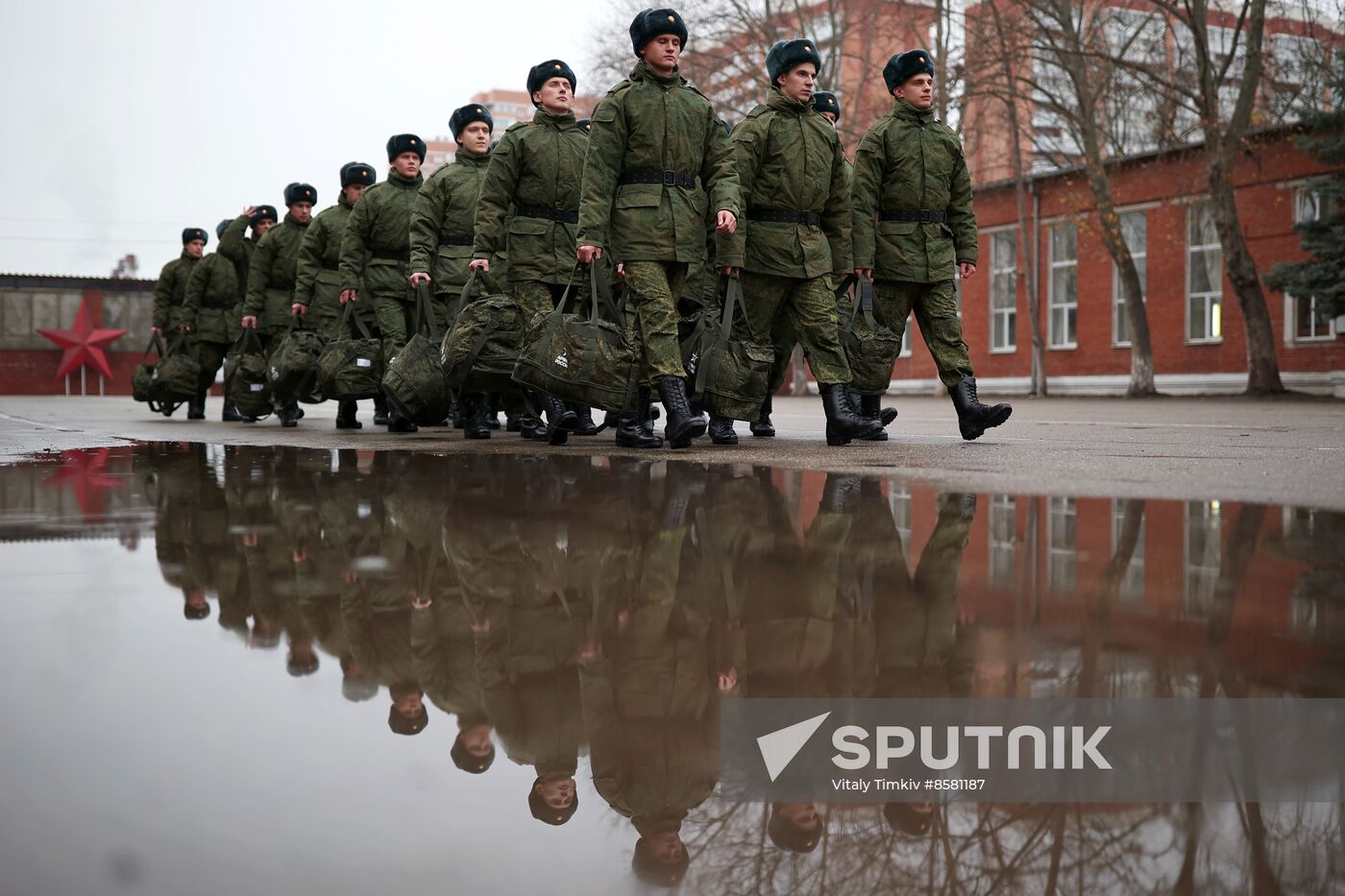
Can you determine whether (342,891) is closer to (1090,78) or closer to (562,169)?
(562,169)

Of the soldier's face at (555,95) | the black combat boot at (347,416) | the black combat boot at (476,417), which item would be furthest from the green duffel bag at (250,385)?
the soldier's face at (555,95)

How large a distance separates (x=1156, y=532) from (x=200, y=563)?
9.12 feet

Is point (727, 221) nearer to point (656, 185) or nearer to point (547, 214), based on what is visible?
point (656, 185)

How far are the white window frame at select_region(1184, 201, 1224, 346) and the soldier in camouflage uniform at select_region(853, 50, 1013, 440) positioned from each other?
77.0 feet

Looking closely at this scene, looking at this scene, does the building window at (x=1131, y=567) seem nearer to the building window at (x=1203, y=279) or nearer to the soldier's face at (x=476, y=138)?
the soldier's face at (x=476, y=138)

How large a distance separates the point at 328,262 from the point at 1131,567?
12.6 m

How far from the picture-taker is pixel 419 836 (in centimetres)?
171

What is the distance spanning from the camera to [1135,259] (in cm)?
3372

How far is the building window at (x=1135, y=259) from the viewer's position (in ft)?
109

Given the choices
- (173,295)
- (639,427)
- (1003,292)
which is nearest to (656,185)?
(639,427)

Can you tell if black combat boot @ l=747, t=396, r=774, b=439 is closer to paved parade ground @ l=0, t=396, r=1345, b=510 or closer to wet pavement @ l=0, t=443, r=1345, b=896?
paved parade ground @ l=0, t=396, r=1345, b=510

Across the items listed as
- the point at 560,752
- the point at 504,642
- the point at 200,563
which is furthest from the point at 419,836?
the point at 200,563

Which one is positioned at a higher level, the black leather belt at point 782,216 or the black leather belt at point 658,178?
the black leather belt at point 658,178

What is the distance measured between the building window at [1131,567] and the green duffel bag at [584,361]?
13.7 feet
